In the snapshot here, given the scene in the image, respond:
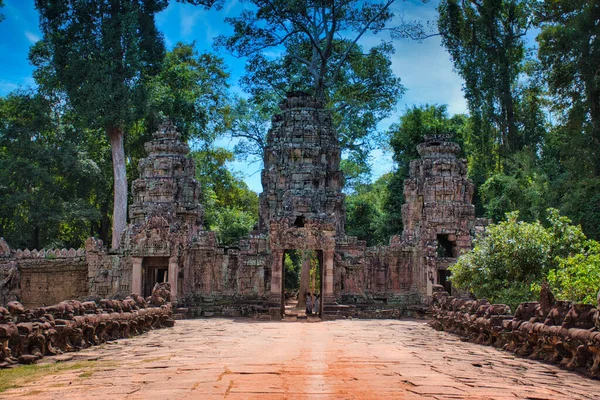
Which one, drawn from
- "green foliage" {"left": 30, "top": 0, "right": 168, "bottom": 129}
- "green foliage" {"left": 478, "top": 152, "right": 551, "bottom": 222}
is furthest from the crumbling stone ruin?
"green foliage" {"left": 30, "top": 0, "right": 168, "bottom": 129}

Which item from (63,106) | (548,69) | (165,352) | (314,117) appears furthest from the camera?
(63,106)

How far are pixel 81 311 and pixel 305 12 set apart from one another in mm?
30912

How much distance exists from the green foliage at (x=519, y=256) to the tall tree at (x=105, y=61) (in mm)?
20908

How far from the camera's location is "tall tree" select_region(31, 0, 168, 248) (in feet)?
106

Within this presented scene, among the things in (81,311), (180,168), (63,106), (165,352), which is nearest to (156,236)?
(180,168)

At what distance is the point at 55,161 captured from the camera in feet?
117

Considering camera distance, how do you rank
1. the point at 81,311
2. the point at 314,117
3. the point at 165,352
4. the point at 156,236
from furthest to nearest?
the point at 314,117 → the point at 156,236 → the point at 81,311 → the point at 165,352

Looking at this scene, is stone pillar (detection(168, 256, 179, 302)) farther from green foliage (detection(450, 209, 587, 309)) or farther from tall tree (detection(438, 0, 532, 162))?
tall tree (detection(438, 0, 532, 162))

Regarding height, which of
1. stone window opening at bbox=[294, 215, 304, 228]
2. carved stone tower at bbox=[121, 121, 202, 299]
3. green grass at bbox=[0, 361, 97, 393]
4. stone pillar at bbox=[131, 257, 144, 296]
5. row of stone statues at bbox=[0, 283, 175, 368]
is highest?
carved stone tower at bbox=[121, 121, 202, 299]

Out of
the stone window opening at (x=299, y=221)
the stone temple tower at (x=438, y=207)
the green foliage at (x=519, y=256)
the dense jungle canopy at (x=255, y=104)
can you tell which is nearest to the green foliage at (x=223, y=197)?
the dense jungle canopy at (x=255, y=104)

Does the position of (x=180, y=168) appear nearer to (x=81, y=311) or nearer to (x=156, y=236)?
(x=156, y=236)

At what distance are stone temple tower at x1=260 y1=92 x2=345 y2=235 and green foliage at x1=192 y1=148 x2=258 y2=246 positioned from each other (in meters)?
8.08

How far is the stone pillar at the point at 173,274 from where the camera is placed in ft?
74.6

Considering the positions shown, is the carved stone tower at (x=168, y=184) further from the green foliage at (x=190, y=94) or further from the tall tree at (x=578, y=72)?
the tall tree at (x=578, y=72)
